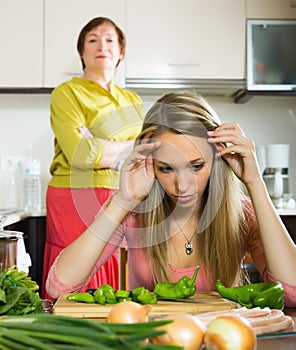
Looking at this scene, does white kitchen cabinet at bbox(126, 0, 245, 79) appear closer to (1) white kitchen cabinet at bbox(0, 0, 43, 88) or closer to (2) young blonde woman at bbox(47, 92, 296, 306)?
(1) white kitchen cabinet at bbox(0, 0, 43, 88)

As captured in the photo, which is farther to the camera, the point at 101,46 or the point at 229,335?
the point at 101,46

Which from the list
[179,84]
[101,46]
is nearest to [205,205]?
[101,46]

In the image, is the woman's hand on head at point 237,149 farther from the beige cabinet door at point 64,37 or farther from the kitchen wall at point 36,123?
the kitchen wall at point 36,123

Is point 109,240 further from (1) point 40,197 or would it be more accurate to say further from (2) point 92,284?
(1) point 40,197

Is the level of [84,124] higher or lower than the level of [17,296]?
higher

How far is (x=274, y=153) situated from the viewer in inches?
146

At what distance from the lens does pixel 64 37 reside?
11.8 ft

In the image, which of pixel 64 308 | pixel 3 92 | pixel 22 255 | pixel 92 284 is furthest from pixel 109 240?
pixel 3 92

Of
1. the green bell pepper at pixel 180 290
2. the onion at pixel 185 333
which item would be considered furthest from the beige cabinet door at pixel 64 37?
the onion at pixel 185 333

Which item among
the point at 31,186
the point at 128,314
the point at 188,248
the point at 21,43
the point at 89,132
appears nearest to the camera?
the point at 128,314

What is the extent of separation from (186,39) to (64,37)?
0.67 meters

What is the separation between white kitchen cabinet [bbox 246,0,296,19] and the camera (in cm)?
366

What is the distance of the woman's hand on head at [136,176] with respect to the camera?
1.53 metres

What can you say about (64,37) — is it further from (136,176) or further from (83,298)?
(83,298)
